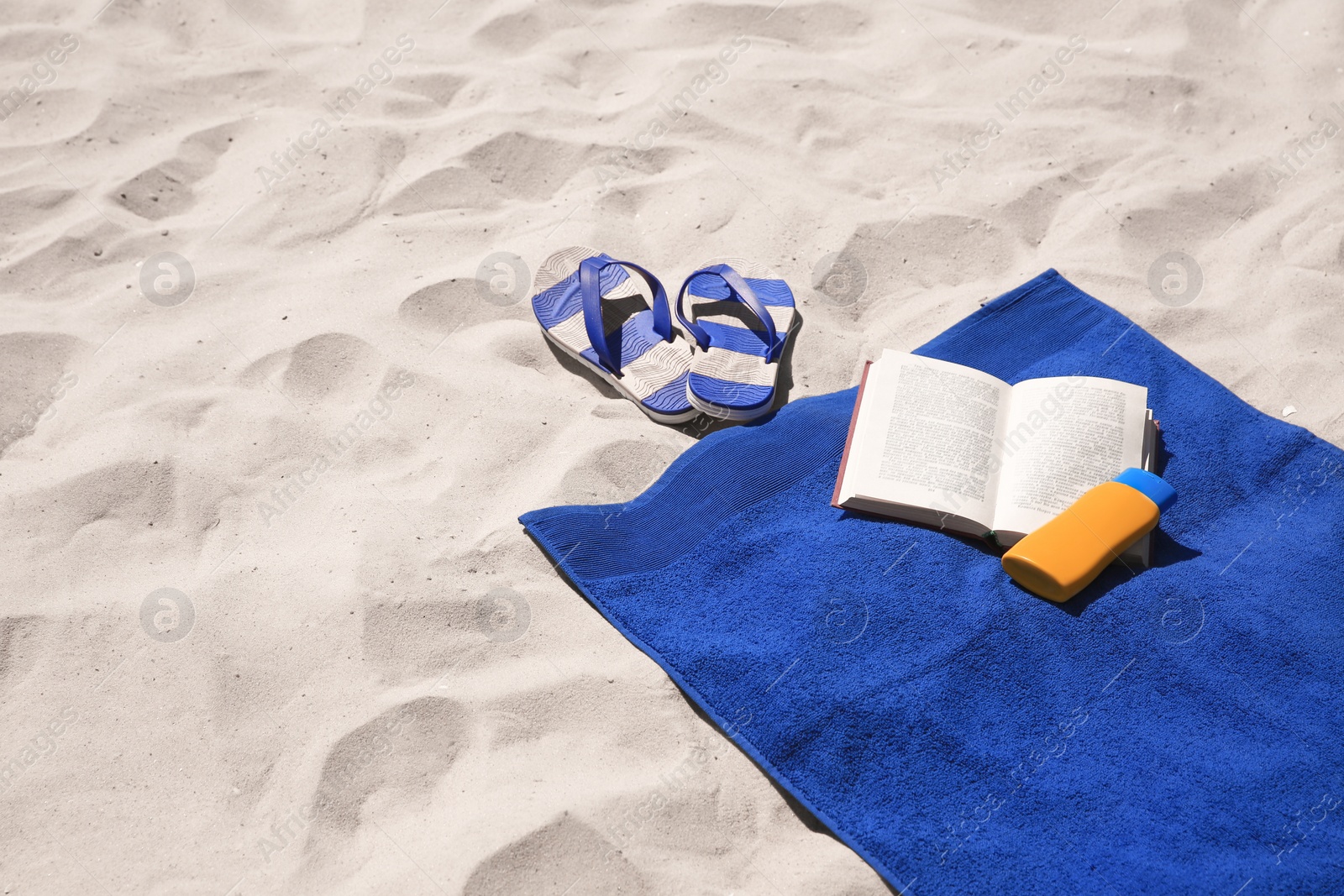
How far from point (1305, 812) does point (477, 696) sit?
1.42m

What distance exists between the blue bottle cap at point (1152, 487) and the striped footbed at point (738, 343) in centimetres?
Answer: 83

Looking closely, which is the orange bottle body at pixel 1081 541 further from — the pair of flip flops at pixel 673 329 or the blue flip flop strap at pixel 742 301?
the blue flip flop strap at pixel 742 301

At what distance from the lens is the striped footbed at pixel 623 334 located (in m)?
2.33

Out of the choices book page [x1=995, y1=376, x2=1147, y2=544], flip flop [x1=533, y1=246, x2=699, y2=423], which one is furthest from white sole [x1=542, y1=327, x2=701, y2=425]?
book page [x1=995, y1=376, x2=1147, y2=544]

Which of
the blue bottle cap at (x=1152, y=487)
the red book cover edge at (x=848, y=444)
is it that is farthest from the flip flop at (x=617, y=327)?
the blue bottle cap at (x=1152, y=487)

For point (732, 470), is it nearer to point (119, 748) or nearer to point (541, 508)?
point (541, 508)

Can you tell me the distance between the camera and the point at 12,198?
2750 millimetres

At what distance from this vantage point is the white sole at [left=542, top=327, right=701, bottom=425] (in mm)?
2303

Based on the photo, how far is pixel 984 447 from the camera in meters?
1.91

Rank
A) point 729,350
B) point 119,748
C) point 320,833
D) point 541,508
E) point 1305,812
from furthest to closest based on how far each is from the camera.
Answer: point 729,350
point 541,508
point 119,748
point 320,833
point 1305,812

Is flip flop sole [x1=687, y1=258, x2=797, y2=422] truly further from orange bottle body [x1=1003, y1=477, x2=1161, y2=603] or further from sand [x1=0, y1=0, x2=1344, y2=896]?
orange bottle body [x1=1003, y1=477, x2=1161, y2=603]

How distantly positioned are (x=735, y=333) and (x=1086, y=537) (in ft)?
3.50

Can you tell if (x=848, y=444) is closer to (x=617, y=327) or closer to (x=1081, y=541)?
(x=1081, y=541)

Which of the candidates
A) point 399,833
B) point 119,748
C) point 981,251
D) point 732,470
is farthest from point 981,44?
point 119,748
